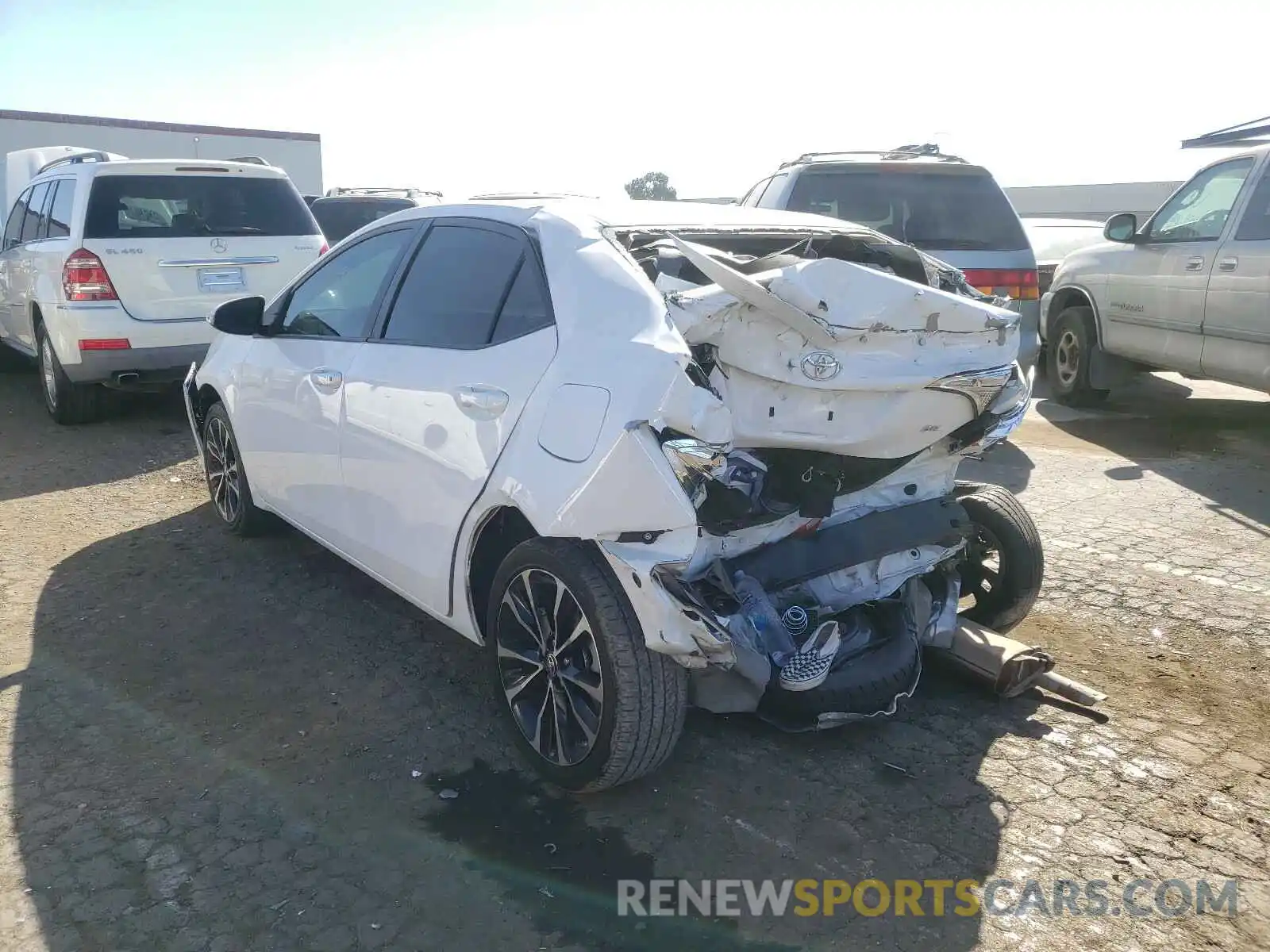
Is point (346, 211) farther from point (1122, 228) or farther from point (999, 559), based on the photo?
point (999, 559)

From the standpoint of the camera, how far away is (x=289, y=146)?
1161 inches

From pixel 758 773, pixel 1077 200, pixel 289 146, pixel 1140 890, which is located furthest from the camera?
pixel 289 146

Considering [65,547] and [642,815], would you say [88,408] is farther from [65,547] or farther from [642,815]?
[642,815]

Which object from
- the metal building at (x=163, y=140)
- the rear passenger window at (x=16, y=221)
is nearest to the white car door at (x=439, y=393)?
the rear passenger window at (x=16, y=221)

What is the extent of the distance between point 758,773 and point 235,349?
11.3ft

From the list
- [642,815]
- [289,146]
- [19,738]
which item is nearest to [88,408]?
[19,738]

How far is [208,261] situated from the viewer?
7.87 meters

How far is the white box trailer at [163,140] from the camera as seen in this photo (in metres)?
24.5

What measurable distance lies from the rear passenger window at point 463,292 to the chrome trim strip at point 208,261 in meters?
4.52

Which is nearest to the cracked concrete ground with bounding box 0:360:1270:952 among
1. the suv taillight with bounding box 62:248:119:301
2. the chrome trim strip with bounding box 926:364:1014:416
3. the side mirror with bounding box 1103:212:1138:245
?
the chrome trim strip with bounding box 926:364:1014:416

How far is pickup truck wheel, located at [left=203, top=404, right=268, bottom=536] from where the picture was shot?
538 cm

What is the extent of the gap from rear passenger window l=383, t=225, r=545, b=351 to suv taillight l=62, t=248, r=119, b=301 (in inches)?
183

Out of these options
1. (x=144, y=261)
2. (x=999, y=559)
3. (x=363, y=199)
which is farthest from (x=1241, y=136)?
(x=363, y=199)

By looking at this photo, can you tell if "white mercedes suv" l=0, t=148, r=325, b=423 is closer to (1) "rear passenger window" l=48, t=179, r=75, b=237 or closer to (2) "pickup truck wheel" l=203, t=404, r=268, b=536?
(1) "rear passenger window" l=48, t=179, r=75, b=237
